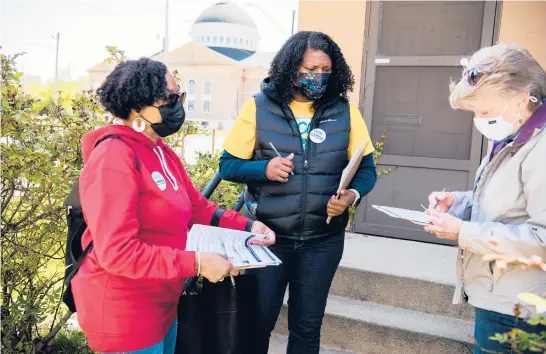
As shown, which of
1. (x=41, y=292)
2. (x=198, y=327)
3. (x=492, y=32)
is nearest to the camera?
(x=198, y=327)

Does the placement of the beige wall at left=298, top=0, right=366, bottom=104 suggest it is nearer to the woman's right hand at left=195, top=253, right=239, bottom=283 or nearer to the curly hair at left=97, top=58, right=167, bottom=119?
the curly hair at left=97, top=58, right=167, bottom=119

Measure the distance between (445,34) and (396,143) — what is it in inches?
43.3

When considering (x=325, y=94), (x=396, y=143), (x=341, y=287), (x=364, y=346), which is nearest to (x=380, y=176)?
(x=396, y=143)

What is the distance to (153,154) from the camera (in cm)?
183

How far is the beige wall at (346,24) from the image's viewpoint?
467 centimetres

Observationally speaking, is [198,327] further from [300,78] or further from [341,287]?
[341,287]

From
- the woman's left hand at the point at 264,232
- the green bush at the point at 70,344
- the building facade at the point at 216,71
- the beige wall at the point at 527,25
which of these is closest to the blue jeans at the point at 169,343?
the woman's left hand at the point at 264,232

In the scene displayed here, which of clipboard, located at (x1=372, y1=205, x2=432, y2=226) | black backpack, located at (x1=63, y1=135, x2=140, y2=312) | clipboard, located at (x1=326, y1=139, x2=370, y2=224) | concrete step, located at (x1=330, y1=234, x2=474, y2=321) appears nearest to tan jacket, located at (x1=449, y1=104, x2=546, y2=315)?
clipboard, located at (x1=372, y1=205, x2=432, y2=226)

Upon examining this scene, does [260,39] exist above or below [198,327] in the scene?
above

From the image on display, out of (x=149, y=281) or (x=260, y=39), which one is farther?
(x=260, y=39)

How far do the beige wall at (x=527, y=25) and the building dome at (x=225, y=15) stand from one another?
68154 millimetres

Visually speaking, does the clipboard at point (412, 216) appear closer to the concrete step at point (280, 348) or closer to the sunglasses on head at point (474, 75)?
the sunglasses on head at point (474, 75)

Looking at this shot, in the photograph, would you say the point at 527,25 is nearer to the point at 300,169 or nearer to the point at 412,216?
the point at 300,169

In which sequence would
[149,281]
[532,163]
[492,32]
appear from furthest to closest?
[492,32] → [149,281] → [532,163]
